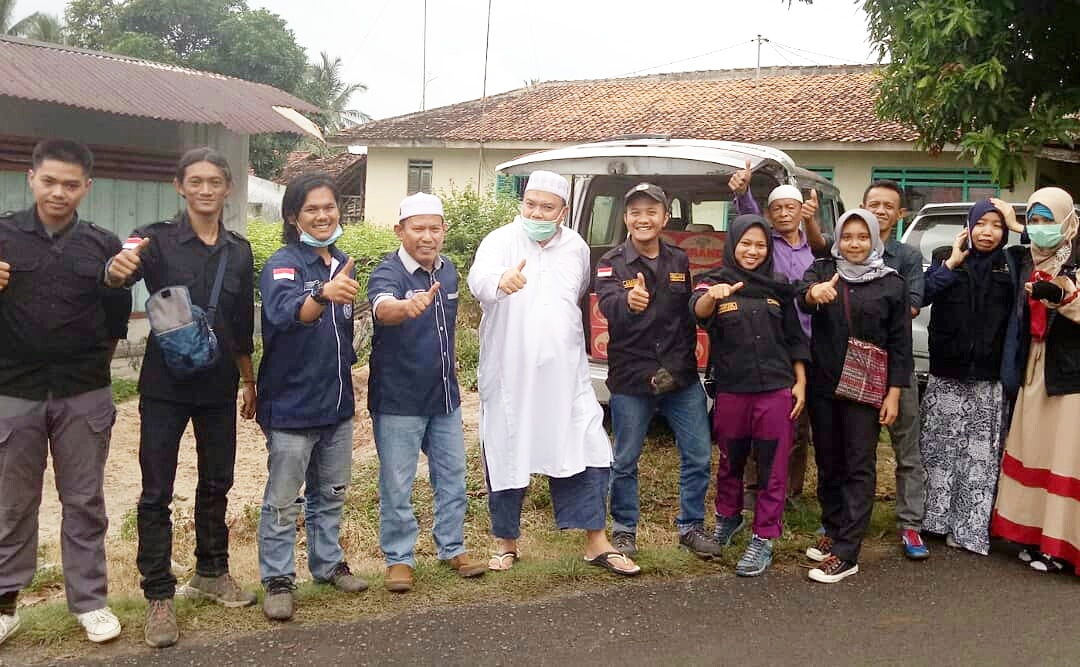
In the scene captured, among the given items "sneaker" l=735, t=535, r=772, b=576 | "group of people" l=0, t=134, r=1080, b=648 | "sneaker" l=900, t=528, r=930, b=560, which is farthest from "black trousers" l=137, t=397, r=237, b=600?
"sneaker" l=900, t=528, r=930, b=560

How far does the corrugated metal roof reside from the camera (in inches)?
370

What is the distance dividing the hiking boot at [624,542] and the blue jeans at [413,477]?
0.76 metres

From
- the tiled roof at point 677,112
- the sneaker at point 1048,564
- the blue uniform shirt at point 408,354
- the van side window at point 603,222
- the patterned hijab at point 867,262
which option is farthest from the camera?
the tiled roof at point 677,112

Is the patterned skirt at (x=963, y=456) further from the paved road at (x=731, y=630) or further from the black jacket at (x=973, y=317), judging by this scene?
the paved road at (x=731, y=630)

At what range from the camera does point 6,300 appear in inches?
142

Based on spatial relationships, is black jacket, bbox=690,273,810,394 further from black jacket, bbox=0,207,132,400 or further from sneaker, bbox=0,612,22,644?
sneaker, bbox=0,612,22,644

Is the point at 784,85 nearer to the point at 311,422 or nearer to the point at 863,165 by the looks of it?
the point at 863,165

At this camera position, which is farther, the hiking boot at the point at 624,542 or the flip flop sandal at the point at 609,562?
the hiking boot at the point at 624,542

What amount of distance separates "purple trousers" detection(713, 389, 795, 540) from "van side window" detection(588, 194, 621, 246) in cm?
264

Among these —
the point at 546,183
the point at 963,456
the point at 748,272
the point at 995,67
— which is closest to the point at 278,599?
the point at 546,183

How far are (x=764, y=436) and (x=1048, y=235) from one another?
167cm

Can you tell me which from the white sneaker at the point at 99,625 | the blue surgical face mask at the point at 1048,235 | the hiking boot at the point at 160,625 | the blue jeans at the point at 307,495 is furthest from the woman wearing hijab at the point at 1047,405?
the white sneaker at the point at 99,625

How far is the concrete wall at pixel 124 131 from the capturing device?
10000 millimetres

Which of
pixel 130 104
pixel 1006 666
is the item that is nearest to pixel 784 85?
pixel 130 104
